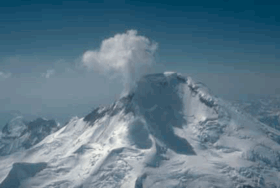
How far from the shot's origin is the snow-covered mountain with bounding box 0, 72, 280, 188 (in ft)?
454

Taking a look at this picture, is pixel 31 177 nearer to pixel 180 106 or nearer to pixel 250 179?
pixel 180 106

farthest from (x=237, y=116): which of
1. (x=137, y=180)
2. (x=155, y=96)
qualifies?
(x=137, y=180)

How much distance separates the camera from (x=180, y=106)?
187125 mm

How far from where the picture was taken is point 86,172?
15125cm

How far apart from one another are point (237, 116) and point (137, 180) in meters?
75.7

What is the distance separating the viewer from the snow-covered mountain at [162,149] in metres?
138

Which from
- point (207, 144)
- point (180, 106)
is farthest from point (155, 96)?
point (207, 144)

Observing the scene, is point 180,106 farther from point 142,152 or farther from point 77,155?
point 77,155

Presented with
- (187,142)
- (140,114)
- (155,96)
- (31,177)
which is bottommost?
(31,177)

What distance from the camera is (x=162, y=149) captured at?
15650 centimetres

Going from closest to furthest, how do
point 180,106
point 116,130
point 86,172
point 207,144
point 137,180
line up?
1. point 137,180
2. point 86,172
3. point 207,144
4. point 116,130
5. point 180,106

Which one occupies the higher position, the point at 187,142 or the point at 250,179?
the point at 187,142

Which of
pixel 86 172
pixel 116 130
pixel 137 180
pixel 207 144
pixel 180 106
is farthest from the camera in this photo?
pixel 180 106

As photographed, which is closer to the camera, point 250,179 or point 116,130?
point 250,179
